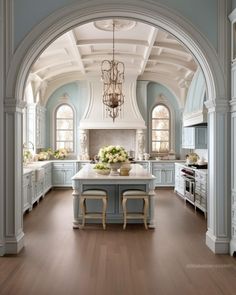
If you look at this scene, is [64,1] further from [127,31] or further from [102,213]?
[102,213]

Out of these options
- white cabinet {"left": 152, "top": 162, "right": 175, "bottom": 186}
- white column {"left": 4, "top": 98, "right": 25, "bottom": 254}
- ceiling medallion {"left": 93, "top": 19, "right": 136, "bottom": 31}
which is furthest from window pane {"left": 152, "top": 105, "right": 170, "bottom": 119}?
white column {"left": 4, "top": 98, "right": 25, "bottom": 254}

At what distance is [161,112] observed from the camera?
1263 cm

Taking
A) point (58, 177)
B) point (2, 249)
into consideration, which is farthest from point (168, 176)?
point (2, 249)

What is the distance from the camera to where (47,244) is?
5410 mm

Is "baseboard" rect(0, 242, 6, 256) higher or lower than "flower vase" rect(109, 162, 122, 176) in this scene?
lower

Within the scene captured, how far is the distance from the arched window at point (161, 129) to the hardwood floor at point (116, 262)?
5.81 meters

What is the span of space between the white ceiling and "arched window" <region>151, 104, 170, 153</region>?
2.63 feet

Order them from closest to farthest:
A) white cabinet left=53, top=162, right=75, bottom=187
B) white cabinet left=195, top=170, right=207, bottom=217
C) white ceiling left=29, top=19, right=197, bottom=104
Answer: white cabinet left=195, top=170, right=207, bottom=217 → white ceiling left=29, top=19, right=197, bottom=104 → white cabinet left=53, top=162, right=75, bottom=187

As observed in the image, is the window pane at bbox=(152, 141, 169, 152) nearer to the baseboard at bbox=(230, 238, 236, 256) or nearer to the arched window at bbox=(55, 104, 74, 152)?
the arched window at bbox=(55, 104, 74, 152)

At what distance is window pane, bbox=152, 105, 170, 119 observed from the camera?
12617mm

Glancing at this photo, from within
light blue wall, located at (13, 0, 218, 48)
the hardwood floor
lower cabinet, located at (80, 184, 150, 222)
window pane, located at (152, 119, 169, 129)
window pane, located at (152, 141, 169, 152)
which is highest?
light blue wall, located at (13, 0, 218, 48)

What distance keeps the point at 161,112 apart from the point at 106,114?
203 centimetres

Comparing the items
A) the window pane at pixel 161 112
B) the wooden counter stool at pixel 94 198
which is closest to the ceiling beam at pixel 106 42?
the wooden counter stool at pixel 94 198

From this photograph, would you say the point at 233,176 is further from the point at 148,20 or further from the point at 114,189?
the point at 114,189
